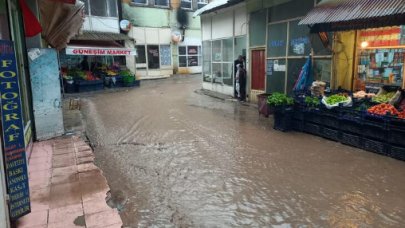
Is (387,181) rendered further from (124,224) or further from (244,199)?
(124,224)

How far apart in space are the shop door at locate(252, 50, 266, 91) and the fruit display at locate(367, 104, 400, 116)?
20.3ft

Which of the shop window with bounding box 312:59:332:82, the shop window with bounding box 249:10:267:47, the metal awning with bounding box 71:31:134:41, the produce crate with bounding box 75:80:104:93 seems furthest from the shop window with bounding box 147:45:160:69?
the shop window with bounding box 312:59:332:82

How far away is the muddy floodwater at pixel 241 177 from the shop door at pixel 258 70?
3.56m

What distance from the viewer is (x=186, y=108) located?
13.1m

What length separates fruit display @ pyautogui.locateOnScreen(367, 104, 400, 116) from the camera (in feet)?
22.1

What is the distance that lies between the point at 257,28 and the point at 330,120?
637 cm

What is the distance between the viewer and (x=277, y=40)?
11.8 metres

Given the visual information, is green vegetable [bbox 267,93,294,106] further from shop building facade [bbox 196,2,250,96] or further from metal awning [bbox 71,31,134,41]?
metal awning [bbox 71,31,134,41]

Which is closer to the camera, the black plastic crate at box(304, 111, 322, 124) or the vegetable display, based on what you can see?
the black plastic crate at box(304, 111, 322, 124)

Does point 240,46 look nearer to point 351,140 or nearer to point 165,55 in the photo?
point 351,140

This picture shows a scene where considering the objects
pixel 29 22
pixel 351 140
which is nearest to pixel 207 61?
pixel 29 22

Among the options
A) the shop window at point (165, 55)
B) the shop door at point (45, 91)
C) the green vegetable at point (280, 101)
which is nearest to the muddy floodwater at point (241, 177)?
the green vegetable at point (280, 101)

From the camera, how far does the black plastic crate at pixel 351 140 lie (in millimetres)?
7189

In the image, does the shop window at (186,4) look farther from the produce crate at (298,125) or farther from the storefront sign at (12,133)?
the storefront sign at (12,133)
